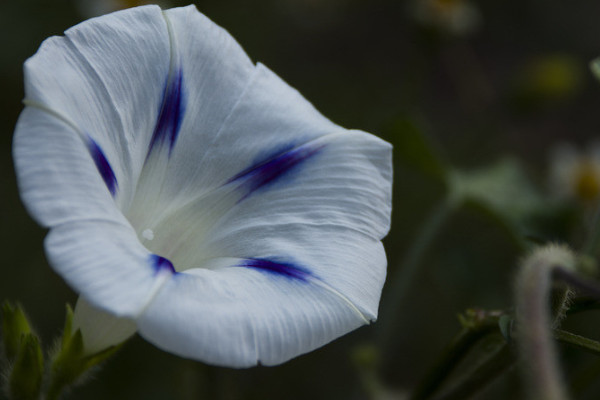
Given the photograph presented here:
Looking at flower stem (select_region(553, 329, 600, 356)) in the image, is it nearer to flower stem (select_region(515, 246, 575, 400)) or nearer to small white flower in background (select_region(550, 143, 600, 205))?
flower stem (select_region(515, 246, 575, 400))

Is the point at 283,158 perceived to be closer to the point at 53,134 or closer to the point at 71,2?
the point at 53,134

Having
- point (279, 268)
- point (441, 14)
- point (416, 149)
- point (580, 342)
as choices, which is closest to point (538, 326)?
point (580, 342)

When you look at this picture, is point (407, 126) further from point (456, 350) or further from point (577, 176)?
point (456, 350)

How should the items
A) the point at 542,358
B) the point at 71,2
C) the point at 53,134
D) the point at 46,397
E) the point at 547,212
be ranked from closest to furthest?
the point at 542,358, the point at 53,134, the point at 46,397, the point at 547,212, the point at 71,2

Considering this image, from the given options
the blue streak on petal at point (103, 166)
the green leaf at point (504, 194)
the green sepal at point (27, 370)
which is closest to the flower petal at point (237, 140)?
the blue streak on petal at point (103, 166)

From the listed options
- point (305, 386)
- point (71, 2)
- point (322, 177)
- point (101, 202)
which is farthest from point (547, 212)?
point (71, 2)

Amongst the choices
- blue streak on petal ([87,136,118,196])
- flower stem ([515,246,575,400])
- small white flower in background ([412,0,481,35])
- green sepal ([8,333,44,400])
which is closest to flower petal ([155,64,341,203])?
blue streak on petal ([87,136,118,196])
